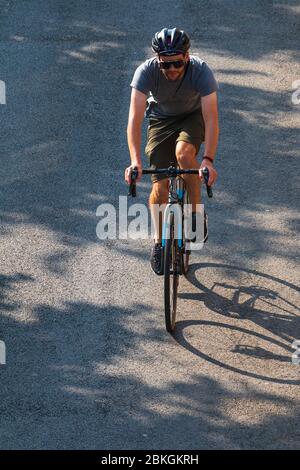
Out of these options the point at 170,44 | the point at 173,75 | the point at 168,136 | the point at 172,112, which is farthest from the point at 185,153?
the point at 170,44

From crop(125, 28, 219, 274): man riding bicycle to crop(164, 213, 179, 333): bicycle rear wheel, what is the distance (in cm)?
29

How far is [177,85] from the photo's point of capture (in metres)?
8.18

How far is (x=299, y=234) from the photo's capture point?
9.41m

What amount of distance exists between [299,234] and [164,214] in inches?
67.6

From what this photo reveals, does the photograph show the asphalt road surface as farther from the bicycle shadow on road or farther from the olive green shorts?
the olive green shorts

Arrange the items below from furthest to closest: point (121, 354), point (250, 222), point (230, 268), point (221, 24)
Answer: point (221, 24) → point (250, 222) → point (230, 268) → point (121, 354)

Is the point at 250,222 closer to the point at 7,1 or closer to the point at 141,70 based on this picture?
the point at 141,70

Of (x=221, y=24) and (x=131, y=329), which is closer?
(x=131, y=329)

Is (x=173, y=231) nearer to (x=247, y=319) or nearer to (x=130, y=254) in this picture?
(x=247, y=319)

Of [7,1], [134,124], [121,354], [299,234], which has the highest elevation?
[7,1]

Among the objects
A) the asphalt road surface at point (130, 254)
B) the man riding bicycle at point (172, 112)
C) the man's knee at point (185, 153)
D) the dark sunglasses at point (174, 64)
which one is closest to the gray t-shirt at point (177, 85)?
the man riding bicycle at point (172, 112)

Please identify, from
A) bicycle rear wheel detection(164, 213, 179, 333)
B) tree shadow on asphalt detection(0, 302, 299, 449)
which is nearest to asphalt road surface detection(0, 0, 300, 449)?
tree shadow on asphalt detection(0, 302, 299, 449)

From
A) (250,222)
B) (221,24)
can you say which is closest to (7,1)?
(221,24)

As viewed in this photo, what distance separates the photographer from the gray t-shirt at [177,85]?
8.09m
